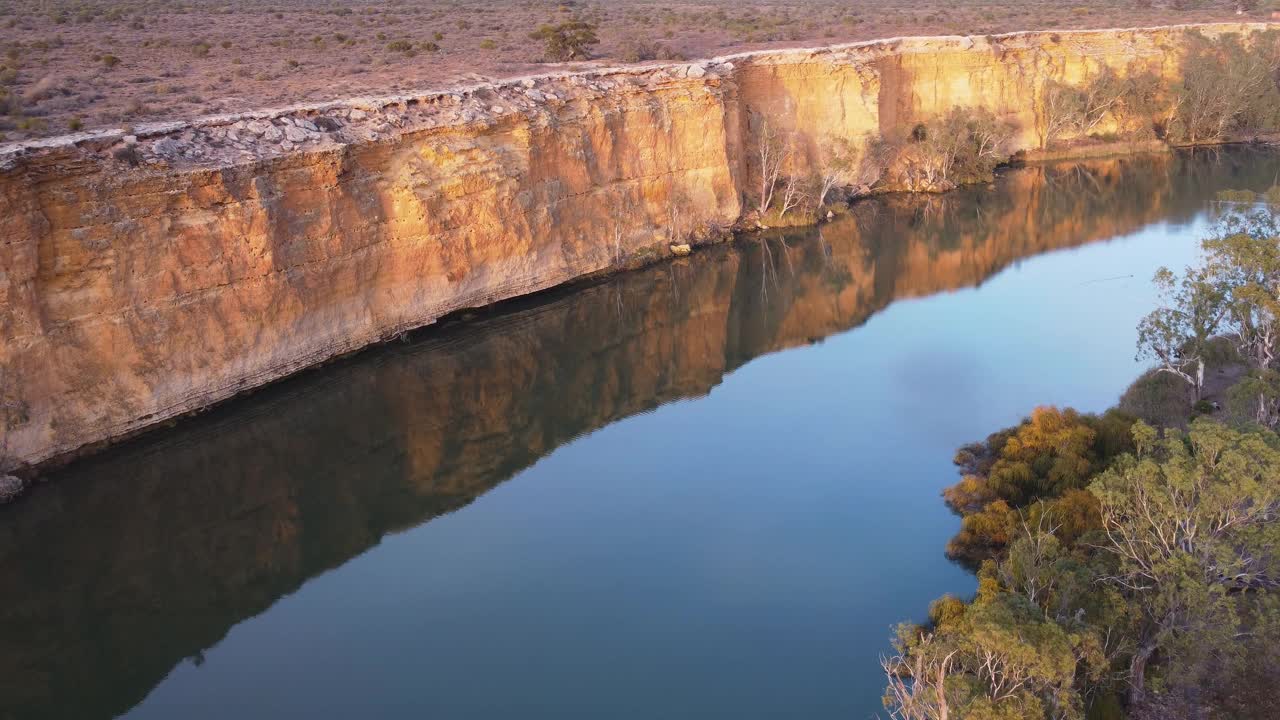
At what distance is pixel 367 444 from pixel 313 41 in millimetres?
20594

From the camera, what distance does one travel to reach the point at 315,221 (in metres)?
21.0

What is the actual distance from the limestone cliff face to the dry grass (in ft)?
9.47

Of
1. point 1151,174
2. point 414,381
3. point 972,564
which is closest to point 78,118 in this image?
point 414,381

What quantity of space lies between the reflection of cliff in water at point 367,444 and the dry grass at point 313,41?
290 inches

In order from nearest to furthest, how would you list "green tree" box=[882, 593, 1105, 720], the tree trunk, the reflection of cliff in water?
"green tree" box=[882, 593, 1105, 720] → the tree trunk → the reflection of cliff in water

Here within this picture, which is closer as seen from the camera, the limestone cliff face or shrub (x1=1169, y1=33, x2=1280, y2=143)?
the limestone cliff face

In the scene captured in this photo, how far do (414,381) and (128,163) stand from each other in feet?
23.9

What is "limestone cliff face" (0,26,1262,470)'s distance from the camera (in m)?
17.1

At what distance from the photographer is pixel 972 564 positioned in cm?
1426

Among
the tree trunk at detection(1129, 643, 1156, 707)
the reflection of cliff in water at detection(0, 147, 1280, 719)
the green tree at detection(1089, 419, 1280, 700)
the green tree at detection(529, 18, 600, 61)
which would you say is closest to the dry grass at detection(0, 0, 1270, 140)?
the green tree at detection(529, 18, 600, 61)

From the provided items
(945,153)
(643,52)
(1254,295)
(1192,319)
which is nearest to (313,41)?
(643,52)

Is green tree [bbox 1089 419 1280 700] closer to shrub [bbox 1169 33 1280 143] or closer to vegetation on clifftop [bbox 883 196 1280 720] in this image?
vegetation on clifftop [bbox 883 196 1280 720]

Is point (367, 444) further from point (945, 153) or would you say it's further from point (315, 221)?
point (945, 153)

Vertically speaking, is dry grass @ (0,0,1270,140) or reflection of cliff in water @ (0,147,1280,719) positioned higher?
dry grass @ (0,0,1270,140)
